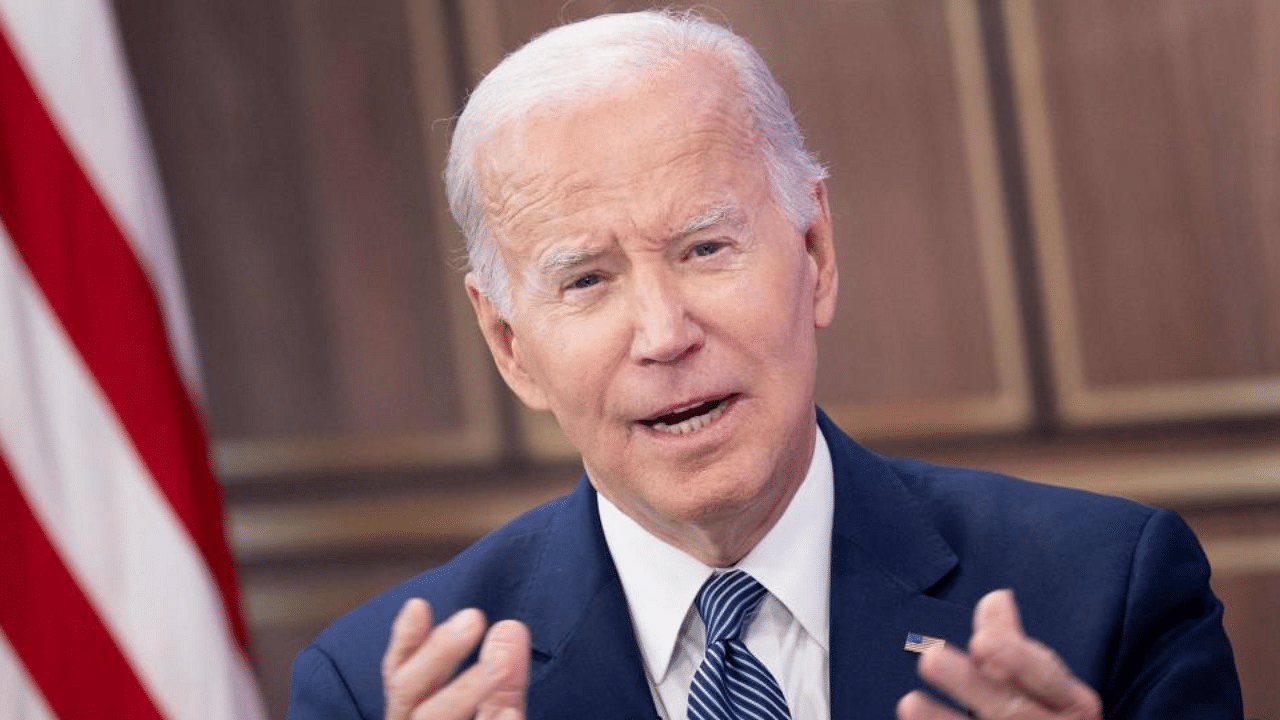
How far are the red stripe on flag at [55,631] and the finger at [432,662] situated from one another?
1205 mm

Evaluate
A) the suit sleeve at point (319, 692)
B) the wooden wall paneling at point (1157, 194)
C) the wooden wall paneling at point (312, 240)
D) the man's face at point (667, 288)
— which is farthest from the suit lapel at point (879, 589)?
the wooden wall paneling at point (312, 240)

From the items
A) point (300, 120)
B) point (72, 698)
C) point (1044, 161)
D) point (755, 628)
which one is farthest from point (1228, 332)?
point (72, 698)

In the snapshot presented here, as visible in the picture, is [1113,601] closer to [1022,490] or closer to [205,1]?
[1022,490]

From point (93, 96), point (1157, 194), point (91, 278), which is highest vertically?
point (93, 96)

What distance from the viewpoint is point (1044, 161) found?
3229 mm

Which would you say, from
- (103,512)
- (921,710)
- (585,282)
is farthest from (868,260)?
(921,710)

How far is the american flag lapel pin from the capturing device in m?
1.79

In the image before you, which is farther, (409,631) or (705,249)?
(705,249)

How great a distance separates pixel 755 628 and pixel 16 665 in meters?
1.32

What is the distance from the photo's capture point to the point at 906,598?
1.82m

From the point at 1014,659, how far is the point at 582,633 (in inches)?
23.8

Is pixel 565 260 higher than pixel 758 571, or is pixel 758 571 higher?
pixel 565 260

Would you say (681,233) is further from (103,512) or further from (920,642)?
(103,512)

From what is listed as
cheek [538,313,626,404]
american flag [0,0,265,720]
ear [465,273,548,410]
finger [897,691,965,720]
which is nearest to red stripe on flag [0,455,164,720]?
american flag [0,0,265,720]
